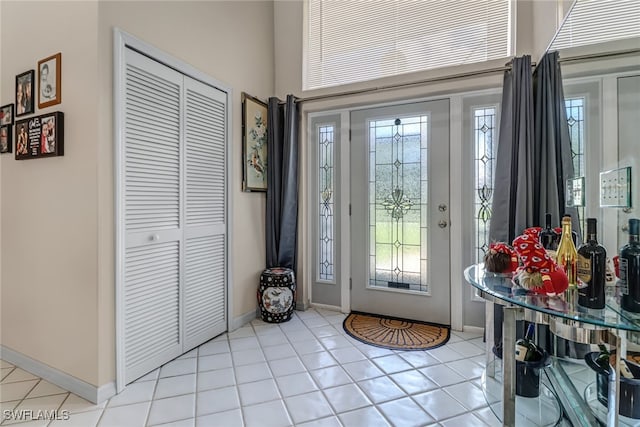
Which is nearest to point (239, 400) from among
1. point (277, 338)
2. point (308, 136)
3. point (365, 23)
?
point (277, 338)

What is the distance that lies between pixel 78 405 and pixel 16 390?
48 cm

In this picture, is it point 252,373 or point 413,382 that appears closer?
point 413,382

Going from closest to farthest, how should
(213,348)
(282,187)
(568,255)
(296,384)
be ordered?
(568,255) → (296,384) → (213,348) → (282,187)

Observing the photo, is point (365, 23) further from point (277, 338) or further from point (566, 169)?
point (277, 338)

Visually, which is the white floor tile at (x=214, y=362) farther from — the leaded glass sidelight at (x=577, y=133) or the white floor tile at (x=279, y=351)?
the leaded glass sidelight at (x=577, y=133)

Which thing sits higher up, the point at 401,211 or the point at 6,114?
the point at 6,114

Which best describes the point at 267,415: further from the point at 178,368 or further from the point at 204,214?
the point at 204,214

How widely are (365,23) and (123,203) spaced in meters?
2.59

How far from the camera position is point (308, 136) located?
320cm

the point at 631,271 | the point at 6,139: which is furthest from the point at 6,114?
the point at 631,271

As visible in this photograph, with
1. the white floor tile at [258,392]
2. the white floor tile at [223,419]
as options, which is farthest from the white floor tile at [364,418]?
the white floor tile at [223,419]

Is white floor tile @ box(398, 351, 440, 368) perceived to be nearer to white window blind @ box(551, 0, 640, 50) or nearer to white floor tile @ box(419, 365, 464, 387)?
white floor tile @ box(419, 365, 464, 387)

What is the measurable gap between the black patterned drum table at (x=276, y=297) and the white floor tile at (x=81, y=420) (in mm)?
1393

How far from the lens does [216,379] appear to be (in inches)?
75.6
